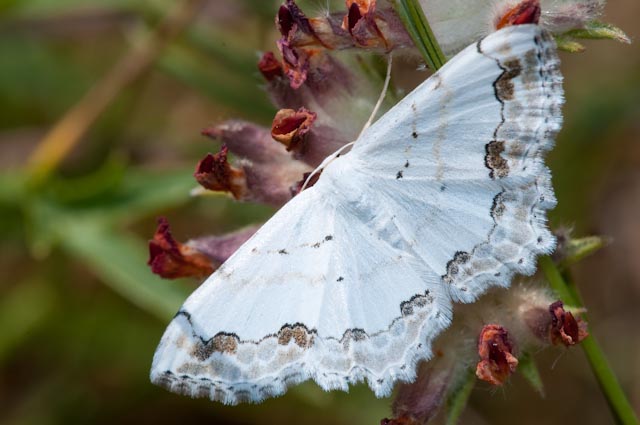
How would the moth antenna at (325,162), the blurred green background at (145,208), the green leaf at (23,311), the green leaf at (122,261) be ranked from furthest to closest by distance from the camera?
1. the green leaf at (23,311)
2. the blurred green background at (145,208)
3. the green leaf at (122,261)
4. the moth antenna at (325,162)

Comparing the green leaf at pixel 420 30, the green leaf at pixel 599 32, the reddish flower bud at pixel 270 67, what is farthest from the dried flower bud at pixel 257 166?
the green leaf at pixel 599 32

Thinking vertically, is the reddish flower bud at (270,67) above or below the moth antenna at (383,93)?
→ above

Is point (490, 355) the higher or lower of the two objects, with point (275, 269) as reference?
lower

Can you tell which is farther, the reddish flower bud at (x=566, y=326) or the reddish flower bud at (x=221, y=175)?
the reddish flower bud at (x=221, y=175)

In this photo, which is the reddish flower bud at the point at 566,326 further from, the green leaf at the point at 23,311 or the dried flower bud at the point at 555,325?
the green leaf at the point at 23,311

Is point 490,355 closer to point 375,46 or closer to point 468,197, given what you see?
point 468,197

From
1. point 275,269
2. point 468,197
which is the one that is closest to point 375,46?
point 468,197
